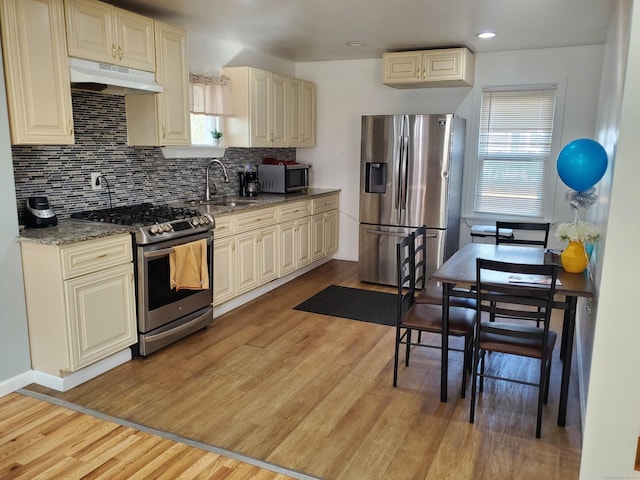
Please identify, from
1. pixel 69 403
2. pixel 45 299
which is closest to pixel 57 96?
pixel 45 299

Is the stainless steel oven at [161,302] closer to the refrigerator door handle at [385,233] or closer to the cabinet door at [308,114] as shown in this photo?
the refrigerator door handle at [385,233]

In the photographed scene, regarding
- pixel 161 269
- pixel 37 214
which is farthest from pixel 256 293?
pixel 37 214

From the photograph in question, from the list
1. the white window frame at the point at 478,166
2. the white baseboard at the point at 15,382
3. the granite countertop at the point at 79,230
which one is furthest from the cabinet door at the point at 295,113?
the white baseboard at the point at 15,382

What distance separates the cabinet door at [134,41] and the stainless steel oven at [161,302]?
128cm

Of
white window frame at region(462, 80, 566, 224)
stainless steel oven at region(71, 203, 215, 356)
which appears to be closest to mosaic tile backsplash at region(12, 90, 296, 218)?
stainless steel oven at region(71, 203, 215, 356)

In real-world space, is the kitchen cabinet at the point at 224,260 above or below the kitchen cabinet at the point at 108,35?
below

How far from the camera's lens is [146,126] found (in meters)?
3.85

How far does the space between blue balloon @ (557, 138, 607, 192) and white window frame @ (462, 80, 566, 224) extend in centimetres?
256

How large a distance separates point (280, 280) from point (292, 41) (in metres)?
2.42

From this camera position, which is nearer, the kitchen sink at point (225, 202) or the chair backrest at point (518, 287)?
the chair backrest at point (518, 287)

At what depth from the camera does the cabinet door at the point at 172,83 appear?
376 centimetres

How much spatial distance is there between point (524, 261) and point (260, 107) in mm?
3056

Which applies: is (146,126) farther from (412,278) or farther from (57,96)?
(412,278)

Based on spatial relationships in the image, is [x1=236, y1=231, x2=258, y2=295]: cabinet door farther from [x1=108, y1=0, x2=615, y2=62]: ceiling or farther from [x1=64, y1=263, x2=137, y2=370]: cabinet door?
[x1=108, y1=0, x2=615, y2=62]: ceiling
